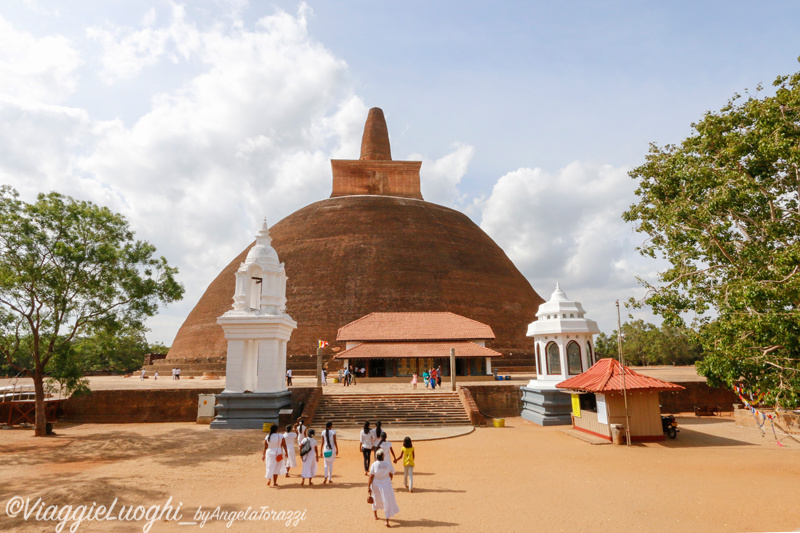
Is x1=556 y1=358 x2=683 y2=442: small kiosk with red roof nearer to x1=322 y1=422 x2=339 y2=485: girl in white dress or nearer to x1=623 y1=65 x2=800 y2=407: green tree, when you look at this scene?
x1=623 y1=65 x2=800 y2=407: green tree

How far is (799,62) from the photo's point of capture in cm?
1253

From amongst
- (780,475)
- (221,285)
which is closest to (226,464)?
(780,475)

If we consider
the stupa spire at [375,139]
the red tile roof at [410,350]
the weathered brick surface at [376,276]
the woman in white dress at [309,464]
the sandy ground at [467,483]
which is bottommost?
the sandy ground at [467,483]

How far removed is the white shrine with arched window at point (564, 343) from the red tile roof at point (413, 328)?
8.89 m

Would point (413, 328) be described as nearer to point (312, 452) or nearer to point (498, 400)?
point (498, 400)

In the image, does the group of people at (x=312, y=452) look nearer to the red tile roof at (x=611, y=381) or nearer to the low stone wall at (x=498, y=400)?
the red tile roof at (x=611, y=381)

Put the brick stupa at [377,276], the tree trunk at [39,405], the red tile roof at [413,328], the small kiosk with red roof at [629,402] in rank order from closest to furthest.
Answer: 1. the small kiosk with red roof at [629,402]
2. the tree trunk at [39,405]
3. the red tile roof at [413,328]
4. the brick stupa at [377,276]

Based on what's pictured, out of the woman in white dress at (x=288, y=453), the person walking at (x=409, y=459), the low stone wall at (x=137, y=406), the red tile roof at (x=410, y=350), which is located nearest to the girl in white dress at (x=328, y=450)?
the woman in white dress at (x=288, y=453)

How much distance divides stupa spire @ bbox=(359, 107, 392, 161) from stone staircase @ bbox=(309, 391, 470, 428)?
103 ft

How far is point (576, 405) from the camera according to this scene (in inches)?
597

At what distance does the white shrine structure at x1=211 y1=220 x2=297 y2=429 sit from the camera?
15.6 meters

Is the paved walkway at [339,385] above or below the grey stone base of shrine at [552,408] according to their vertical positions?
above

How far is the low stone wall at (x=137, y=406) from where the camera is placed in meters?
17.8

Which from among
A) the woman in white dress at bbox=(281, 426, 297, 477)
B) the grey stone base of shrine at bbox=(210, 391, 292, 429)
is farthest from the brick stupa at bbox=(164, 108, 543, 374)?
the woman in white dress at bbox=(281, 426, 297, 477)
